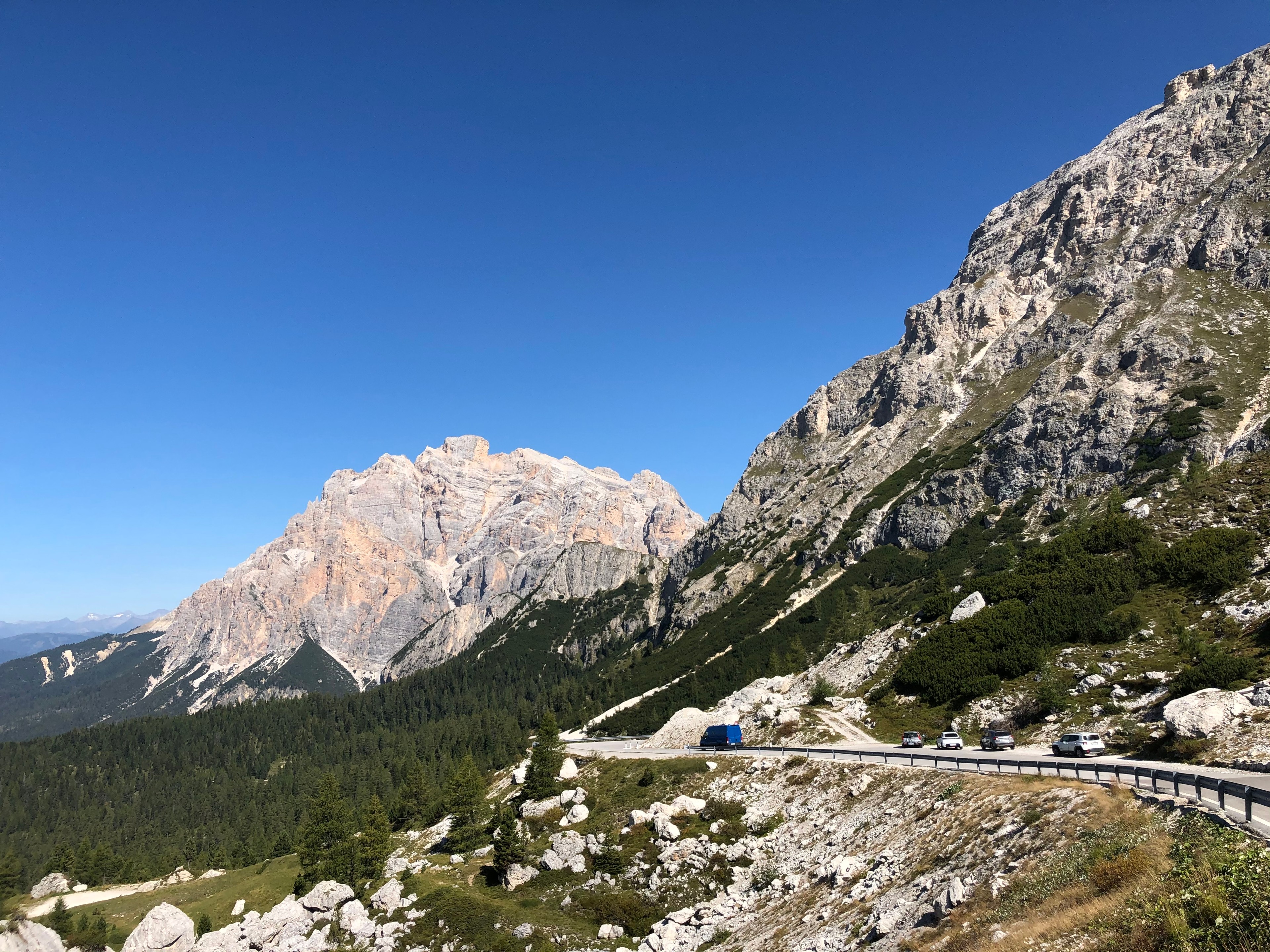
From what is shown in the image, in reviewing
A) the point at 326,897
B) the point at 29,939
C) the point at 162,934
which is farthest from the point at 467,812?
the point at 29,939

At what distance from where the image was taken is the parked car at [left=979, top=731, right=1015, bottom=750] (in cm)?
5159

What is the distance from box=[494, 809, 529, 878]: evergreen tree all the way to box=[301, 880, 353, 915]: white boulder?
51.5 feet

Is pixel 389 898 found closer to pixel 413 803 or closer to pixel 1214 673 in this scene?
pixel 413 803

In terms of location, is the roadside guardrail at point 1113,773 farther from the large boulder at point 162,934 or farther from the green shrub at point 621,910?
the large boulder at point 162,934

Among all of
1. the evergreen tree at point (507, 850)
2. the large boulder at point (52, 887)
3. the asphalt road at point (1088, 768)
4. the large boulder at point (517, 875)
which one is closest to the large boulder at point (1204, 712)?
the asphalt road at point (1088, 768)

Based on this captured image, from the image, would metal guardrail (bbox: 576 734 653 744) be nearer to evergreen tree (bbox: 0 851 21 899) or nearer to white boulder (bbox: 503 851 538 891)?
white boulder (bbox: 503 851 538 891)

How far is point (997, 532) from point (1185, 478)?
43480mm

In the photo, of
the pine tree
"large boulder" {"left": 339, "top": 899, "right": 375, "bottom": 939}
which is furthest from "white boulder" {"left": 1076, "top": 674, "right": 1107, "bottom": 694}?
the pine tree

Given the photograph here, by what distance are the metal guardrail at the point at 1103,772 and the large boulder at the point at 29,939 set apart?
8652 centimetres

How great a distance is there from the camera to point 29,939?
7969 cm

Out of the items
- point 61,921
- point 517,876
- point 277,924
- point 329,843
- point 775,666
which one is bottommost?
point 61,921

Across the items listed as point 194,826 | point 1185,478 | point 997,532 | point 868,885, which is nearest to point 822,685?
point 868,885

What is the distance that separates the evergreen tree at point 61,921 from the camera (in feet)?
284

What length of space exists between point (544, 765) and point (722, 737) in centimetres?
2052
